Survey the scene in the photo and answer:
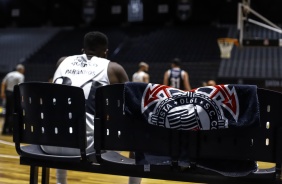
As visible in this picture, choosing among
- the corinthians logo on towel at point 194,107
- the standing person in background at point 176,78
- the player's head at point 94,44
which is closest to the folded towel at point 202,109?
the corinthians logo on towel at point 194,107

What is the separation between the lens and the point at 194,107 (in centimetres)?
185

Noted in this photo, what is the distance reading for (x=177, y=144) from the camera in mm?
1921

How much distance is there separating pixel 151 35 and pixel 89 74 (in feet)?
51.2

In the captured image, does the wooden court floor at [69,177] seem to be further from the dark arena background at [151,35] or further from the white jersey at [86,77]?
the dark arena background at [151,35]

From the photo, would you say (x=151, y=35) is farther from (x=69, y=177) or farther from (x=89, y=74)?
(x=89, y=74)

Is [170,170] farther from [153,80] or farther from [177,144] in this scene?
[153,80]

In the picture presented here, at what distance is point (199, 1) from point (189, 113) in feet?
57.1

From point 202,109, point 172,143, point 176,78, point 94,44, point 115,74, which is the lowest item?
point 176,78

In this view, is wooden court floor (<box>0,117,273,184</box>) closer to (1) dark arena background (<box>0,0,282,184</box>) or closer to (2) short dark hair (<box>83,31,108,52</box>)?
(2) short dark hair (<box>83,31,108,52</box>)

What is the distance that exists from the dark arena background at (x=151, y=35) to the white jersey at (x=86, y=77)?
27.2ft

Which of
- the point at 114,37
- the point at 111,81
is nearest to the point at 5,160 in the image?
the point at 111,81

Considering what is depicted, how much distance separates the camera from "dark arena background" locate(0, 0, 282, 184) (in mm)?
14000

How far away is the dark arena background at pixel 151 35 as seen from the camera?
1400 cm

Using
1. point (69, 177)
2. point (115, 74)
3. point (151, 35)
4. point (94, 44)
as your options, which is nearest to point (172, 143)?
point (115, 74)
